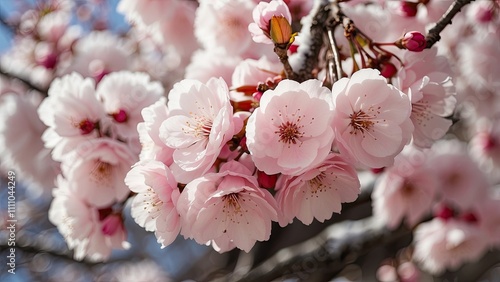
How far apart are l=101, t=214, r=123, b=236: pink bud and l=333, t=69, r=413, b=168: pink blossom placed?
789 mm

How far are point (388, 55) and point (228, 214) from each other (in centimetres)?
52

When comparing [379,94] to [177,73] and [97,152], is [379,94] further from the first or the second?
[177,73]

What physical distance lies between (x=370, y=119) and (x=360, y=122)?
21 millimetres

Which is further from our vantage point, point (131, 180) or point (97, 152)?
point (97, 152)

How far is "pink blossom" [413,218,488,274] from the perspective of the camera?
218 centimetres

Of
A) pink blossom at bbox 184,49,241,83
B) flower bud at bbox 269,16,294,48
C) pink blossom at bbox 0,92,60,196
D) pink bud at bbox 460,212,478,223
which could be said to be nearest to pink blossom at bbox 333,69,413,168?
flower bud at bbox 269,16,294,48

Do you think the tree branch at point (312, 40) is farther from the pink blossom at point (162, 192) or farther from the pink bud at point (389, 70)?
the pink blossom at point (162, 192)

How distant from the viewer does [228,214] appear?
108 centimetres

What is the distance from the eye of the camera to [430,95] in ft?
3.88

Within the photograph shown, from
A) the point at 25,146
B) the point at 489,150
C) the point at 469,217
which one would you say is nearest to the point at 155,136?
the point at 25,146

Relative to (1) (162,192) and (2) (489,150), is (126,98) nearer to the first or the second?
(1) (162,192)

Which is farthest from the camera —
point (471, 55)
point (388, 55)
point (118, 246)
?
point (471, 55)

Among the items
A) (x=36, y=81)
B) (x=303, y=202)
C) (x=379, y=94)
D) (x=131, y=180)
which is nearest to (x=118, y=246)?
(x=131, y=180)

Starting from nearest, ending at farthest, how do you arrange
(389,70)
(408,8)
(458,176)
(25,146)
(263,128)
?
(263,128), (389,70), (408,8), (25,146), (458,176)
